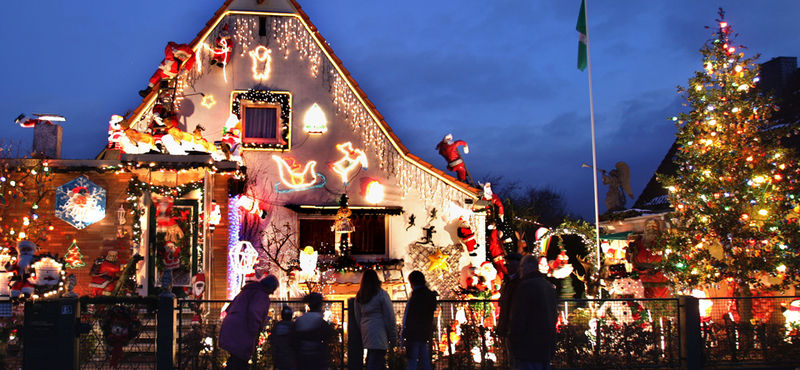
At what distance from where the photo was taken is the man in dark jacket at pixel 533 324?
17.9 ft

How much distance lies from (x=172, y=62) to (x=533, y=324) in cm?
982

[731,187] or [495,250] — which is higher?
[731,187]

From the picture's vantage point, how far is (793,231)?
966cm

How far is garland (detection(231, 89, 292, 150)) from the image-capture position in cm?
1277

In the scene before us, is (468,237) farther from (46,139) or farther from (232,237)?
(46,139)

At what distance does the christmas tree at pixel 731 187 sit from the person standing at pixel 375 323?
7043 mm

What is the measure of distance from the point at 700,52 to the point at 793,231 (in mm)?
3729

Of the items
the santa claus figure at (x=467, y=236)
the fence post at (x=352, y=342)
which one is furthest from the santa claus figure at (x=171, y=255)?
the santa claus figure at (x=467, y=236)

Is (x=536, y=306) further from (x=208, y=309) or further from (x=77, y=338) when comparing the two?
(x=77, y=338)

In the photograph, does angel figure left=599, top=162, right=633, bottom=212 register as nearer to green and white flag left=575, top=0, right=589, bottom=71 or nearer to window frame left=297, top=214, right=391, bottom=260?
green and white flag left=575, top=0, right=589, bottom=71

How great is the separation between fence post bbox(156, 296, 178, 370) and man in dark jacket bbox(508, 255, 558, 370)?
4586mm

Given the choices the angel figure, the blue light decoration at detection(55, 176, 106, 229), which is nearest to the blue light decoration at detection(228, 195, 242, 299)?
the blue light decoration at detection(55, 176, 106, 229)

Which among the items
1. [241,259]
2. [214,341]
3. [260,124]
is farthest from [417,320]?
[260,124]

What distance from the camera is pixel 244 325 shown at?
573 cm
